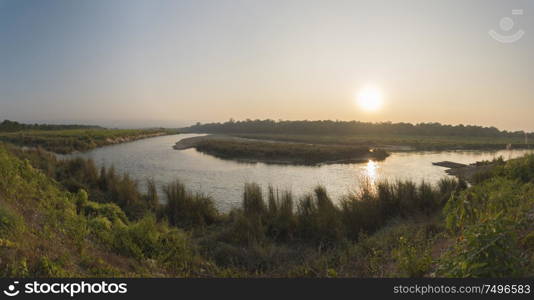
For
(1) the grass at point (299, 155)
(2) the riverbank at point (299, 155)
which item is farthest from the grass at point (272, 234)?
(1) the grass at point (299, 155)

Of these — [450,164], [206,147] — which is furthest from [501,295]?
[206,147]

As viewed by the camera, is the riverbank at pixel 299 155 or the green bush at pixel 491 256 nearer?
the green bush at pixel 491 256

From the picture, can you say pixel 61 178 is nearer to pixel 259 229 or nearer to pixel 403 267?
pixel 259 229

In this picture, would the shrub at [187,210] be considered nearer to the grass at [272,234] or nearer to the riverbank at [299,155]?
Result: the grass at [272,234]

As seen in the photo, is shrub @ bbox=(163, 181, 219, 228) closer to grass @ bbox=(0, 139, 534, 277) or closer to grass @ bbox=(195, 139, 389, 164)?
grass @ bbox=(0, 139, 534, 277)

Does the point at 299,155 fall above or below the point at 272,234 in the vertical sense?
above

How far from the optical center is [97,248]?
556 centimetres

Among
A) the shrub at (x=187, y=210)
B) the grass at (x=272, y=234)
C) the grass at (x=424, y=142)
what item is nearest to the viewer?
the grass at (x=272, y=234)

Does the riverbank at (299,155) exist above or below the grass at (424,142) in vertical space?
below

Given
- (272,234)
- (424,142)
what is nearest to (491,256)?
(272,234)

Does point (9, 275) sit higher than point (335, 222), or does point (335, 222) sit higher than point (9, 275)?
point (9, 275)

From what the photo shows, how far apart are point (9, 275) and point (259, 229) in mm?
6000

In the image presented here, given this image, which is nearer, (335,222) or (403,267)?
(403,267)

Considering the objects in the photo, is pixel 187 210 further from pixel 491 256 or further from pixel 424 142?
pixel 424 142
